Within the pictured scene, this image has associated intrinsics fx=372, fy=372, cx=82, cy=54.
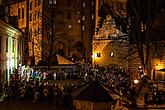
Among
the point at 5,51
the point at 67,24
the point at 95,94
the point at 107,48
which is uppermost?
the point at 67,24

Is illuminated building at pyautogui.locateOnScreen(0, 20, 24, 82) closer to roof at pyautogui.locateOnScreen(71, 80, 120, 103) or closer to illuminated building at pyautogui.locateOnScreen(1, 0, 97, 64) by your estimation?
roof at pyautogui.locateOnScreen(71, 80, 120, 103)

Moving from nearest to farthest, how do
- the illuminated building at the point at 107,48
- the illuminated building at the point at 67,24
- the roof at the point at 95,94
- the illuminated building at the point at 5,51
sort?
the roof at the point at 95,94
the illuminated building at the point at 5,51
the illuminated building at the point at 107,48
the illuminated building at the point at 67,24

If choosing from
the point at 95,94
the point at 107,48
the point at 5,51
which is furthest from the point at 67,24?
the point at 95,94

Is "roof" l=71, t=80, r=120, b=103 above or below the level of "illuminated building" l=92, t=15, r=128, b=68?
below

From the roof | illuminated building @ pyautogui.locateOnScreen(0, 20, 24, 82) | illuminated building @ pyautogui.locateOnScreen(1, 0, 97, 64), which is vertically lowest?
the roof

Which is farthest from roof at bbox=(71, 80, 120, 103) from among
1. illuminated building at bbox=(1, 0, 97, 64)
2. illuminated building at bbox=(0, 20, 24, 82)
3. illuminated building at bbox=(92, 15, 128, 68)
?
illuminated building at bbox=(1, 0, 97, 64)

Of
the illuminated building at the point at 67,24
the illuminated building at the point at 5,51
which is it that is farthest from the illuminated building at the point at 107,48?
the illuminated building at the point at 5,51

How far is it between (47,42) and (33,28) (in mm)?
7502

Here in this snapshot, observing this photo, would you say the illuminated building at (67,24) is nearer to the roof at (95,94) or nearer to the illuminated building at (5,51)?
the illuminated building at (5,51)

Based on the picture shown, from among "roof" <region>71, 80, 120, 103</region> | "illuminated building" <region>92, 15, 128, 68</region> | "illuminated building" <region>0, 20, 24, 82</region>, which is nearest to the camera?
"roof" <region>71, 80, 120, 103</region>

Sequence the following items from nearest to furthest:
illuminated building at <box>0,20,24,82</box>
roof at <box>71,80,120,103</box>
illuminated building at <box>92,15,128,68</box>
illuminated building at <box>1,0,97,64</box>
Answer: roof at <box>71,80,120,103</box> → illuminated building at <box>0,20,24,82</box> → illuminated building at <box>92,15,128,68</box> → illuminated building at <box>1,0,97,64</box>

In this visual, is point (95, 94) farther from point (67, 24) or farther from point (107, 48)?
point (67, 24)

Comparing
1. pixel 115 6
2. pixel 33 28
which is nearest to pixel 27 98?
pixel 115 6

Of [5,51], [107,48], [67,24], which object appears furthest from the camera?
[67,24]
